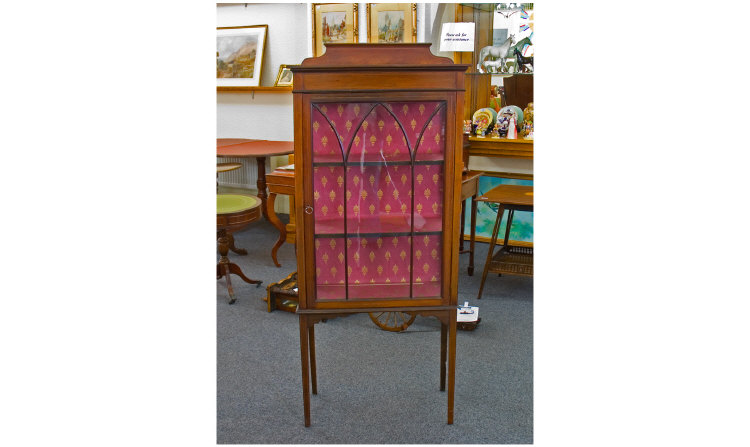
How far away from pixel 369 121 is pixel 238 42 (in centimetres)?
444

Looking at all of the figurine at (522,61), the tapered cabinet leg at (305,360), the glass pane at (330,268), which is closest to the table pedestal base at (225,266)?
the tapered cabinet leg at (305,360)

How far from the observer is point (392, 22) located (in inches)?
198

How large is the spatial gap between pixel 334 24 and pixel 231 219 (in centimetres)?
255

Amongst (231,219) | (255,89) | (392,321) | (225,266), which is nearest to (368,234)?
(392,321)

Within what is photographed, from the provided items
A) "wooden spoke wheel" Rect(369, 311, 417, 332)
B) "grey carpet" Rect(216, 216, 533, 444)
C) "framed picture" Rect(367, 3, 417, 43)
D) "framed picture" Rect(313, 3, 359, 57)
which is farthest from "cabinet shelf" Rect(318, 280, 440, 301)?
"framed picture" Rect(313, 3, 359, 57)

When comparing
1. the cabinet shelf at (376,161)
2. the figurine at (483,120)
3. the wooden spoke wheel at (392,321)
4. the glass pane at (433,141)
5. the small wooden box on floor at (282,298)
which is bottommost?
the wooden spoke wheel at (392,321)

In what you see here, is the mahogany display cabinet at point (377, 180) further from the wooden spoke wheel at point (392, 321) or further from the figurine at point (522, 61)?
the figurine at point (522, 61)

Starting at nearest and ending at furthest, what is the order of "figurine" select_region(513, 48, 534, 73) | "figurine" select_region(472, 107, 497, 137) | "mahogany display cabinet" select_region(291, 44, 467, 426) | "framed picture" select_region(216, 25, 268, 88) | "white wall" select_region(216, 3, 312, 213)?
1. "mahogany display cabinet" select_region(291, 44, 467, 426)
2. "figurine" select_region(513, 48, 534, 73)
3. "figurine" select_region(472, 107, 497, 137)
4. "white wall" select_region(216, 3, 312, 213)
5. "framed picture" select_region(216, 25, 268, 88)

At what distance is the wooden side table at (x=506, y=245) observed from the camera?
358cm

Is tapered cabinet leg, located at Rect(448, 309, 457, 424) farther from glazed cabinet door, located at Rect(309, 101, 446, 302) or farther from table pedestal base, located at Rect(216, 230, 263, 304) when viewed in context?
table pedestal base, located at Rect(216, 230, 263, 304)

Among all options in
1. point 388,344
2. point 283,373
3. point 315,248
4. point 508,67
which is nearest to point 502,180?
point 508,67

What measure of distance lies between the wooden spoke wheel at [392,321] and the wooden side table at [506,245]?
2.33 ft

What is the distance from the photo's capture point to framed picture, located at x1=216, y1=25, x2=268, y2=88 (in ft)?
18.8

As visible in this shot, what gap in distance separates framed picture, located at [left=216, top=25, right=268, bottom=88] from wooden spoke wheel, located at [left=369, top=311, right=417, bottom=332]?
334cm
